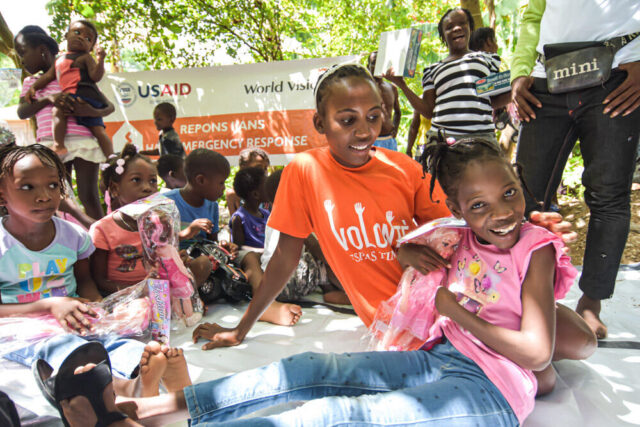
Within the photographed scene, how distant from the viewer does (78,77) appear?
3404 mm

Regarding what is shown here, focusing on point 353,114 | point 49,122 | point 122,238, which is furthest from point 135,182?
point 49,122

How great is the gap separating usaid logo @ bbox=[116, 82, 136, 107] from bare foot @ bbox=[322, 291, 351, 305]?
4.55 meters

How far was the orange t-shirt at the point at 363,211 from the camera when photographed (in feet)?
5.54

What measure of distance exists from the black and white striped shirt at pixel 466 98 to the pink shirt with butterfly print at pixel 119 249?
88.7 inches

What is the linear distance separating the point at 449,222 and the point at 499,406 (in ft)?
1.92

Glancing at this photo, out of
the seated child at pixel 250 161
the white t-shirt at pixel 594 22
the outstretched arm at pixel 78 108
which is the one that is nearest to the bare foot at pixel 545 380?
the white t-shirt at pixel 594 22

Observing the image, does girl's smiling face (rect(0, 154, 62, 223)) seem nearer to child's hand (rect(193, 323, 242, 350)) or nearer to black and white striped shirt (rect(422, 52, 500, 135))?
child's hand (rect(193, 323, 242, 350))

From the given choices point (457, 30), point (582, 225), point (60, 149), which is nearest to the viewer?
point (457, 30)

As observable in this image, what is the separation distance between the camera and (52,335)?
5.39 ft

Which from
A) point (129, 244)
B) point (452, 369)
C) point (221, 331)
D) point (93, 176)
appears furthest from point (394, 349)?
point (93, 176)

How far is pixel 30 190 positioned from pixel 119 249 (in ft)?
1.85

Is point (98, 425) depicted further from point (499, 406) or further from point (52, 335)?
point (499, 406)

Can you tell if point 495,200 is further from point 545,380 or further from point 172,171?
point 172,171

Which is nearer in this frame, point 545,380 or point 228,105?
point 545,380
